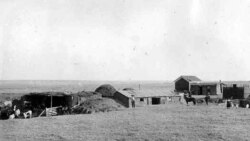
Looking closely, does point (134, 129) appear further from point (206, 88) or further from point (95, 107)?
point (206, 88)

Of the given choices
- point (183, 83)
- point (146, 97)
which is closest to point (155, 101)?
point (146, 97)

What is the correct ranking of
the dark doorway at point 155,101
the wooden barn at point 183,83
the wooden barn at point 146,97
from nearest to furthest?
the wooden barn at point 146,97
the dark doorway at point 155,101
the wooden barn at point 183,83

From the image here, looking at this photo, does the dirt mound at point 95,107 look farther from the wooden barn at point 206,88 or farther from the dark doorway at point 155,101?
the wooden barn at point 206,88

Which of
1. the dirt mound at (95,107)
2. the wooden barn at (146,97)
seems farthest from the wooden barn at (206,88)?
the dirt mound at (95,107)

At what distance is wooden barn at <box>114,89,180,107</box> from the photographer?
53.1 metres

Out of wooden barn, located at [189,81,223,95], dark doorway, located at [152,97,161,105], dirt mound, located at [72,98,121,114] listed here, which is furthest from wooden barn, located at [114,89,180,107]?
wooden barn, located at [189,81,223,95]

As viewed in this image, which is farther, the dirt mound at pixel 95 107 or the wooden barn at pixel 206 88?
the wooden barn at pixel 206 88

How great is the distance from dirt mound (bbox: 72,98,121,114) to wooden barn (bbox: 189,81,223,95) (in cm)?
2379

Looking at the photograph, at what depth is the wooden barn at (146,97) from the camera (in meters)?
53.1

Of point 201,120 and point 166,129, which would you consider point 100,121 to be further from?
point 201,120

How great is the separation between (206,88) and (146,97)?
16904 millimetres

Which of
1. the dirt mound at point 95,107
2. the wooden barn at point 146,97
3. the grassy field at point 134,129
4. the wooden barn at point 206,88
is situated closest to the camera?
the grassy field at point 134,129

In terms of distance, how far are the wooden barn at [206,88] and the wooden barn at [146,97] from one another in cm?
969

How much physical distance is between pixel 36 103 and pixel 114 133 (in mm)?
23547
